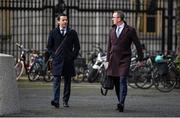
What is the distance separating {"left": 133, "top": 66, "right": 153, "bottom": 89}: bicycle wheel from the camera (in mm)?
20719

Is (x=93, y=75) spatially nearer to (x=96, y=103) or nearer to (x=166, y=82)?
(x=166, y=82)

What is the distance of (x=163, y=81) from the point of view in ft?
65.7

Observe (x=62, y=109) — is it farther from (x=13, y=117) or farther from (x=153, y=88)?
(x=153, y=88)

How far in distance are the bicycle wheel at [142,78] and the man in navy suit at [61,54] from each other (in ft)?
22.5

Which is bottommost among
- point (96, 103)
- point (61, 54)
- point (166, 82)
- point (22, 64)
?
point (96, 103)

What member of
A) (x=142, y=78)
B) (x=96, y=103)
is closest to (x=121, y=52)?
(x=96, y=103)

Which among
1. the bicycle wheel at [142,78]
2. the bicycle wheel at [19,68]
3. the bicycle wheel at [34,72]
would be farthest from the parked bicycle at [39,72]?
the bicycle wheel at [142,78]

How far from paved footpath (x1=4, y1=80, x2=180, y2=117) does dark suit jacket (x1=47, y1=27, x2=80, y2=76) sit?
766mm

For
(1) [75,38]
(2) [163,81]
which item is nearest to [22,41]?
(2) [163,81]

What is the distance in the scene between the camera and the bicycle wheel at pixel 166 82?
1998 centimetres

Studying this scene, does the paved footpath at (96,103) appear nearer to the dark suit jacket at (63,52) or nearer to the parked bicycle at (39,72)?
the dark suit jacket at (63,52)

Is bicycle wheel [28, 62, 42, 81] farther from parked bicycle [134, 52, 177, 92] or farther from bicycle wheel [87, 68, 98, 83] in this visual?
parked bicycle [134, 52, 177, 92]

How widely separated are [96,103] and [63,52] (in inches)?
76.5

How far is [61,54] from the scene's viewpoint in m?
13.8
